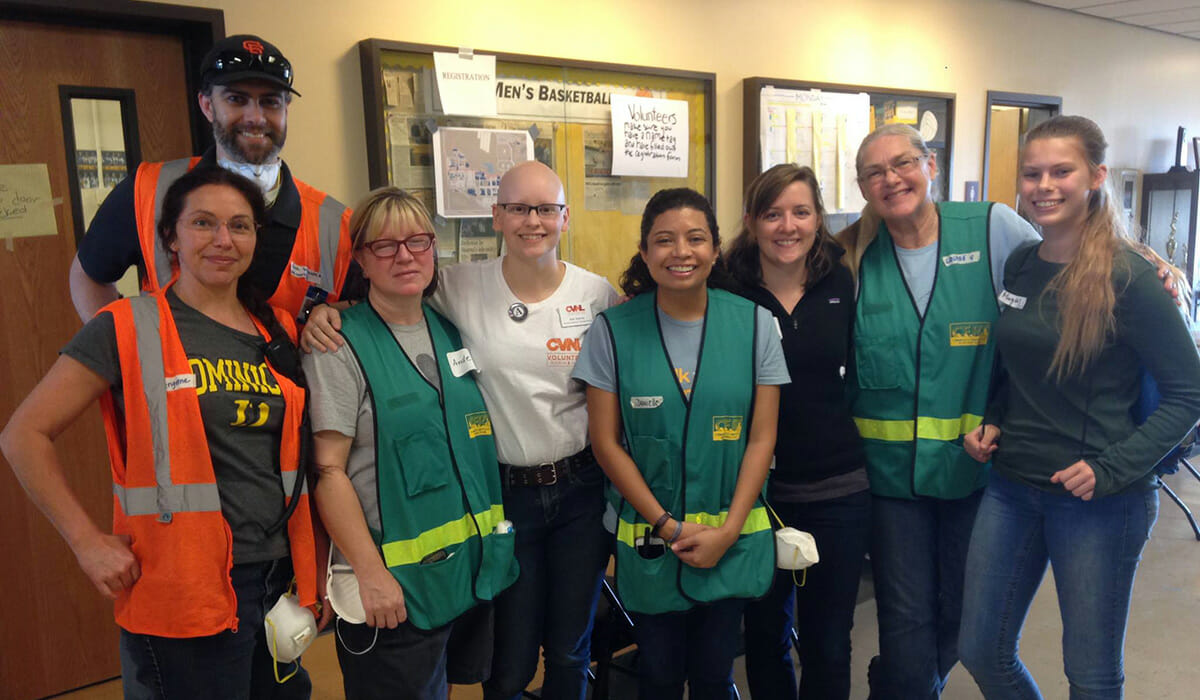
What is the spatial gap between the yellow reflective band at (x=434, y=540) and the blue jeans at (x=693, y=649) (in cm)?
46

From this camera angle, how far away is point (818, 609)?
1.91m

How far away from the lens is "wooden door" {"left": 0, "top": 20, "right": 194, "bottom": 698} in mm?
2266

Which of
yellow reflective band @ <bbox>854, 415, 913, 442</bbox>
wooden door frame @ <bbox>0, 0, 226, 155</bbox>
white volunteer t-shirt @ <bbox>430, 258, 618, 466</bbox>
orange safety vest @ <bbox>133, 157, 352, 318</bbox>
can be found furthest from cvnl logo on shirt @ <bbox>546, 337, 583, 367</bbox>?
wooden door frame @ <bbox>0, 0, 226, 155</bbox>

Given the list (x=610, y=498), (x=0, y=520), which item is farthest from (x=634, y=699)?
(x=0, y=520)

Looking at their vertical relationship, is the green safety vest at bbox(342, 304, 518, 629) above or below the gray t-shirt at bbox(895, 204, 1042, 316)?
below

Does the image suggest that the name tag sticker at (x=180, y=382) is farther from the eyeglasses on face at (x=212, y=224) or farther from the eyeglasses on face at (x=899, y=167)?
the eyeglasses on face at (x=899, y=167)

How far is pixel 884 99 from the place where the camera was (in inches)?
166

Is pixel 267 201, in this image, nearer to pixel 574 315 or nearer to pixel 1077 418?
pixel 574 315

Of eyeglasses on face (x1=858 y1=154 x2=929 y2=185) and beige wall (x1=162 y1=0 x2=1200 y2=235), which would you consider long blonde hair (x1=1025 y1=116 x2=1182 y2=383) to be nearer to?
eyeglasses on face (x1=858 y1=154 x2=929 y2=185)

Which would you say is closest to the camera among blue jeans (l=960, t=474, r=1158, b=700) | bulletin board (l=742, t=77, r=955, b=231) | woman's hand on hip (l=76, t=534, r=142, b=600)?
woman's hand on hip (l=76, t=534, r=142, b=600)

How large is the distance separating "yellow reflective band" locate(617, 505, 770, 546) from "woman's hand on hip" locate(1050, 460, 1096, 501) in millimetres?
634

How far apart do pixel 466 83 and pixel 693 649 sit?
2.07 m

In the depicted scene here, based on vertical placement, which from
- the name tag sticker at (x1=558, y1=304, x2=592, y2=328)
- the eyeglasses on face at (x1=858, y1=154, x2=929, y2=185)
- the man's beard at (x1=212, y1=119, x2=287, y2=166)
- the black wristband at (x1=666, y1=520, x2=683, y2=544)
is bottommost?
the black wristband at (x1=666, y1=520, x2=683, y2=544)

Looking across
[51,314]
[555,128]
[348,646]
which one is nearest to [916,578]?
[348,646]
